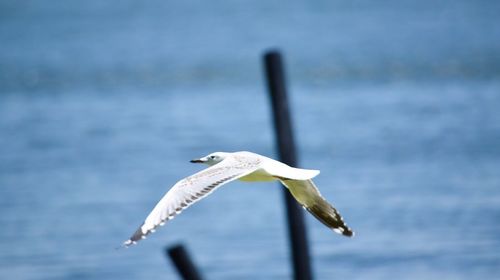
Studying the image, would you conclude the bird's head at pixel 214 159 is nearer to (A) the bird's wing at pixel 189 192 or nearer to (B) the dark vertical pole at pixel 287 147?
(A) the bird's wing at pixel 189 192

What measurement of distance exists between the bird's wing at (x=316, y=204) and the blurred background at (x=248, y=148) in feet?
20.2

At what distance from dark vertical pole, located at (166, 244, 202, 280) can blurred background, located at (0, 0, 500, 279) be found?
4.01 meters

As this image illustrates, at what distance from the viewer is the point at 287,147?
961cm

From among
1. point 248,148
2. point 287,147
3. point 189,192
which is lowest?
point 189,192

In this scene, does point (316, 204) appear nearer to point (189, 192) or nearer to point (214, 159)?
point (214, 159)

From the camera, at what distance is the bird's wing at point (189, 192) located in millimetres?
5953

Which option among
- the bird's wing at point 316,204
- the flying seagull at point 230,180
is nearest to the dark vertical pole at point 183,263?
the flying seagull at point 230,180

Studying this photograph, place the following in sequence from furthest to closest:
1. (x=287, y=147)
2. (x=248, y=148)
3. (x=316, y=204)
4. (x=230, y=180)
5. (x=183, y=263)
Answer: (x=248, y=148) → (x=287, y=147) → (x=183, y=263) → (x=316, y=204) → (x=230, y=180)

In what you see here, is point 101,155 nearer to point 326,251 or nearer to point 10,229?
point 10,229

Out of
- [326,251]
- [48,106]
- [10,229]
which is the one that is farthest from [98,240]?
[48,106]

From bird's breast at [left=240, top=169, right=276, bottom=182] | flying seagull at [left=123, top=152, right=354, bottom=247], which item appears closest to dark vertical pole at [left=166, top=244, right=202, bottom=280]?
flying seagull at [left=123, top=152, right=354, bottom=247]

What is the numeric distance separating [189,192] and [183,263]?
2.96m

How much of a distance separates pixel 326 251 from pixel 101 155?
25.9 ft

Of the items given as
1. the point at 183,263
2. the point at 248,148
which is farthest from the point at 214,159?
the point at 248,148
